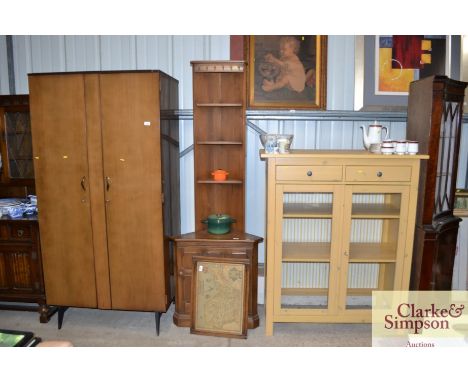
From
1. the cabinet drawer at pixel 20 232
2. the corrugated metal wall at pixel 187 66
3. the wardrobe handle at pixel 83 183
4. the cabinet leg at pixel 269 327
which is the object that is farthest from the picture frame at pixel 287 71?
the cabinet drawer at pixel 20 232

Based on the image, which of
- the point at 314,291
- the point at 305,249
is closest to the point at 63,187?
the point at 305,249

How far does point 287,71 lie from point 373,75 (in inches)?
28.8

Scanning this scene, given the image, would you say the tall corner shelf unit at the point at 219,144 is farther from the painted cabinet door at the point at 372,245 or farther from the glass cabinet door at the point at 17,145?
the glass cabinet door at the point at 17,145

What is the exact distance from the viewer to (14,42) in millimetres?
3293

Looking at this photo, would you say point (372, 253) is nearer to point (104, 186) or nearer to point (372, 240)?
point (372, 240)

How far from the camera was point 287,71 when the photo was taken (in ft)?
10.1

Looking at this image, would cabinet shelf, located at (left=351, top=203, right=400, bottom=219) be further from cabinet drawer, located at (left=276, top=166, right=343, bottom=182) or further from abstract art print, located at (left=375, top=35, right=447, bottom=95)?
abstract art print, located at (left=375, top=35, right=447, bottom=95)

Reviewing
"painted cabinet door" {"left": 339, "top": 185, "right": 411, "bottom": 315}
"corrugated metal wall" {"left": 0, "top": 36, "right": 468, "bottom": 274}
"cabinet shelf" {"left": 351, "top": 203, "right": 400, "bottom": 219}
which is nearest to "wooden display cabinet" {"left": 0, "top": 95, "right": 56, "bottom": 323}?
"corrugated metal wall" {"left": 0, "top": 36, "right": 468, "bottom": 274}

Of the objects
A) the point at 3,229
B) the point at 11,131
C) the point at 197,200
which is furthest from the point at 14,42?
the point at 197,200

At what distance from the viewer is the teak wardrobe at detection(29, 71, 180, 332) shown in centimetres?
265

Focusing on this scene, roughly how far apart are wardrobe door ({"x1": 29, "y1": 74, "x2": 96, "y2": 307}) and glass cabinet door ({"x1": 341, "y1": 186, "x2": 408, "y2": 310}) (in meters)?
1.99

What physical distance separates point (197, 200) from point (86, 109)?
1.14 metres
